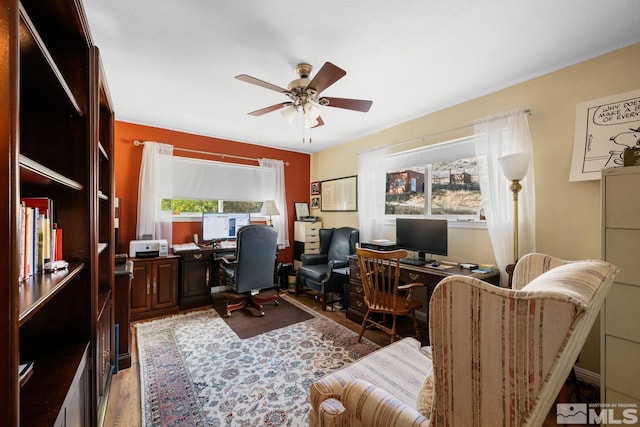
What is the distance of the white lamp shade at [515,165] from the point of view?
6.70ft

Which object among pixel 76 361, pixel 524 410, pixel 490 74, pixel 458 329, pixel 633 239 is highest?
pixel 490 74

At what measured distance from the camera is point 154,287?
3.09 m

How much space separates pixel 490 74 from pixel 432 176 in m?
1.14

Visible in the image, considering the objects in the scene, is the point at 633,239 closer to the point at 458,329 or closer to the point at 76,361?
the point at 458,329

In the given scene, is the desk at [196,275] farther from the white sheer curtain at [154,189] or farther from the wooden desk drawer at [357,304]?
the wooden desk drawer at [357,304]

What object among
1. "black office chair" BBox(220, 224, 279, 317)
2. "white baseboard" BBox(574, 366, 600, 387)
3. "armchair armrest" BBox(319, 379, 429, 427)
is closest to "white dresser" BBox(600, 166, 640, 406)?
"white baseboard" BBox(574, 366, 600, 387)

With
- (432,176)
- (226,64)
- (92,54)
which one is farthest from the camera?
(432,176)

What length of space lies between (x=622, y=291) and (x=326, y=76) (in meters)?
2.11

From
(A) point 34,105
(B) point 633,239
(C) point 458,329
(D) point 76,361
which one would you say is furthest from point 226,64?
(B) point 633,239

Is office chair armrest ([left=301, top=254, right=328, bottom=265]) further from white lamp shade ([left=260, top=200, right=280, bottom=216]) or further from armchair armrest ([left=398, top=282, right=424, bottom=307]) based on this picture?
armchair armrest ([left=398, top=282, right=424, bottom=307])

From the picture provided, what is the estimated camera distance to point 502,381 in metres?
0.65
